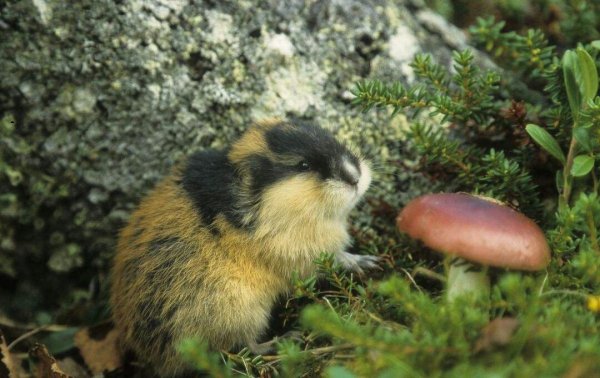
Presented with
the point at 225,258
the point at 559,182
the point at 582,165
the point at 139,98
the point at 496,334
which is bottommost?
the point at 559,182

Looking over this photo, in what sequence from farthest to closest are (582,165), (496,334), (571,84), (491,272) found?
(571,84) < (582,165) < (491,272) < (496,334)

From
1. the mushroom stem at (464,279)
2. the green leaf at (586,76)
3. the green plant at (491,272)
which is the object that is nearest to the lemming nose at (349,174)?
the green plant at (491,272)

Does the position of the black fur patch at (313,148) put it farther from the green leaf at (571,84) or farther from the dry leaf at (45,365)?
the dry leaf at (45,365)

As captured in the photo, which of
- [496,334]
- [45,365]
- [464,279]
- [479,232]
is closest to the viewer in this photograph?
[496,334]

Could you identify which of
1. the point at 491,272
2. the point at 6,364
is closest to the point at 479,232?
the point at 491,272

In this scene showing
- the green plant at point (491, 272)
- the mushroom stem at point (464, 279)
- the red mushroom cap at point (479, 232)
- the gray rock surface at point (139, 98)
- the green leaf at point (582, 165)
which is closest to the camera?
the green plant at point (491, 272)

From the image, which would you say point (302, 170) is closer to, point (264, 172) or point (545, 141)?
point (264, 172)

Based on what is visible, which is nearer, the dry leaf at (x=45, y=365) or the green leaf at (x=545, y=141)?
the green leaf at (x=545, y=141)

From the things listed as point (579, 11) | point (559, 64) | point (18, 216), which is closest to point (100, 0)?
point (18, 216)
